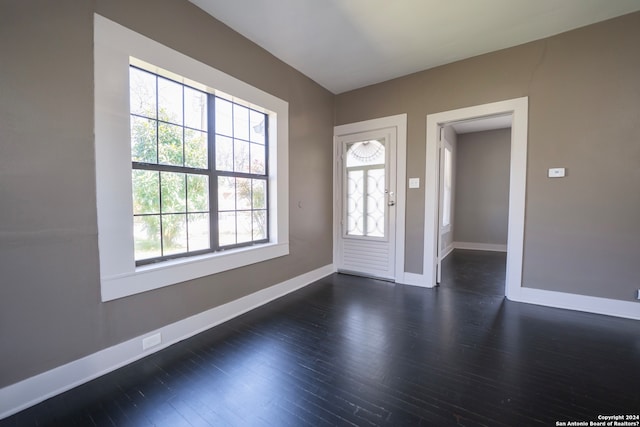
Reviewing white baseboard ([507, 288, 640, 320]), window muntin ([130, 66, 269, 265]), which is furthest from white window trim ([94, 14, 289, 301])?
white baseboard ([507, 288, 640, 320])

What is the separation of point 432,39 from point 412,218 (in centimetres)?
220

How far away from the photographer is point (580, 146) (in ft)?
8.99

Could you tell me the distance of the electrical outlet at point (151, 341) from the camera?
2.03 metres

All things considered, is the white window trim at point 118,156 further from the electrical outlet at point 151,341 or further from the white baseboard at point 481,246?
the white baseboard at point 481,246

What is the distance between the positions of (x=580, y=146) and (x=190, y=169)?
13.3 ft

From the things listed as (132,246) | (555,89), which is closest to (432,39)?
(555,89)

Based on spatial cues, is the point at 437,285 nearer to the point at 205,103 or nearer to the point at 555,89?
the point at 555,89

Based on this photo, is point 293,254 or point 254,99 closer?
point 254,99

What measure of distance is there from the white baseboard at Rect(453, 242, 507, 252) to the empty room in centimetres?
225

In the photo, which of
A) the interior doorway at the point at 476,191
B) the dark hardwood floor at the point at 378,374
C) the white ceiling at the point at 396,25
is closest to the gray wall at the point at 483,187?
the interior doorway at the point at 476,191

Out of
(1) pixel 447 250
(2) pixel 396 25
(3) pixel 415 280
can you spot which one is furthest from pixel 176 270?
(1) pixel 447 250

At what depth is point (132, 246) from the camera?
1.95 meters

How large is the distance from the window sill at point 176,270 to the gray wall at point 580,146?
3.26m

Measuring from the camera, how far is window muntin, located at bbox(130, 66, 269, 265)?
6.98 feet
